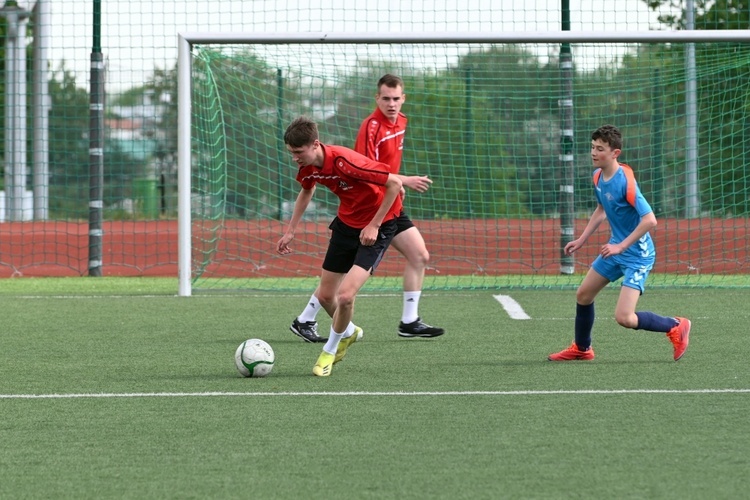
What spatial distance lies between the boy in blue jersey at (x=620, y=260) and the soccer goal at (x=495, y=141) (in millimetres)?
4563

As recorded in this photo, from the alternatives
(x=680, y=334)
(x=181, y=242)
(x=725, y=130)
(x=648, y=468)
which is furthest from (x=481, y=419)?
(x=725, y=130)

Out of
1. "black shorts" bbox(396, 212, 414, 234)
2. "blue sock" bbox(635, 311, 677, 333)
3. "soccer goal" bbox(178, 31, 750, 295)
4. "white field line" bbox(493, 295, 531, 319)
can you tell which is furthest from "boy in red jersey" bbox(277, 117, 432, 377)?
"soccer goal" bbox(178, 31, 750, 295)

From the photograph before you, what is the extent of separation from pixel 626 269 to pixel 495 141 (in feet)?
29.6

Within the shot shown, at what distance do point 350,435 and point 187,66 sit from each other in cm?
702

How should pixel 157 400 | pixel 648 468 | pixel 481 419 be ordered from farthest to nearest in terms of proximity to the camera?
pixel 157 400, pixel 481 419, pixel 648 468

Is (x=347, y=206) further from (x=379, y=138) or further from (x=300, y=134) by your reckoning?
(x=379, y=138)

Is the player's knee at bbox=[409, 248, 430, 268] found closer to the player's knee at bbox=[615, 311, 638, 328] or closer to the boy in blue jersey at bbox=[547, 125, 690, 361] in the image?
the boy in blue jersey at bbox=[547, 125, 690, 361]

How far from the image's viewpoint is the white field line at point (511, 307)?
9.35 meters

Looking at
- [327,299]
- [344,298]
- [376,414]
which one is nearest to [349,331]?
[327,299]

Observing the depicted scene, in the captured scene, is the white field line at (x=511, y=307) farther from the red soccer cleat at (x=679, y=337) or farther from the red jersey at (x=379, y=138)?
the red soccer cleat at (x=679, y=337)

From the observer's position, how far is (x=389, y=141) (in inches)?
316

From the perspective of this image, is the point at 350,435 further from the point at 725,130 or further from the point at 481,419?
the point at 725,130

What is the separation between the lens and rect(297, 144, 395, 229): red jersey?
20.8ft

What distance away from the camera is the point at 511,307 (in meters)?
9.95
